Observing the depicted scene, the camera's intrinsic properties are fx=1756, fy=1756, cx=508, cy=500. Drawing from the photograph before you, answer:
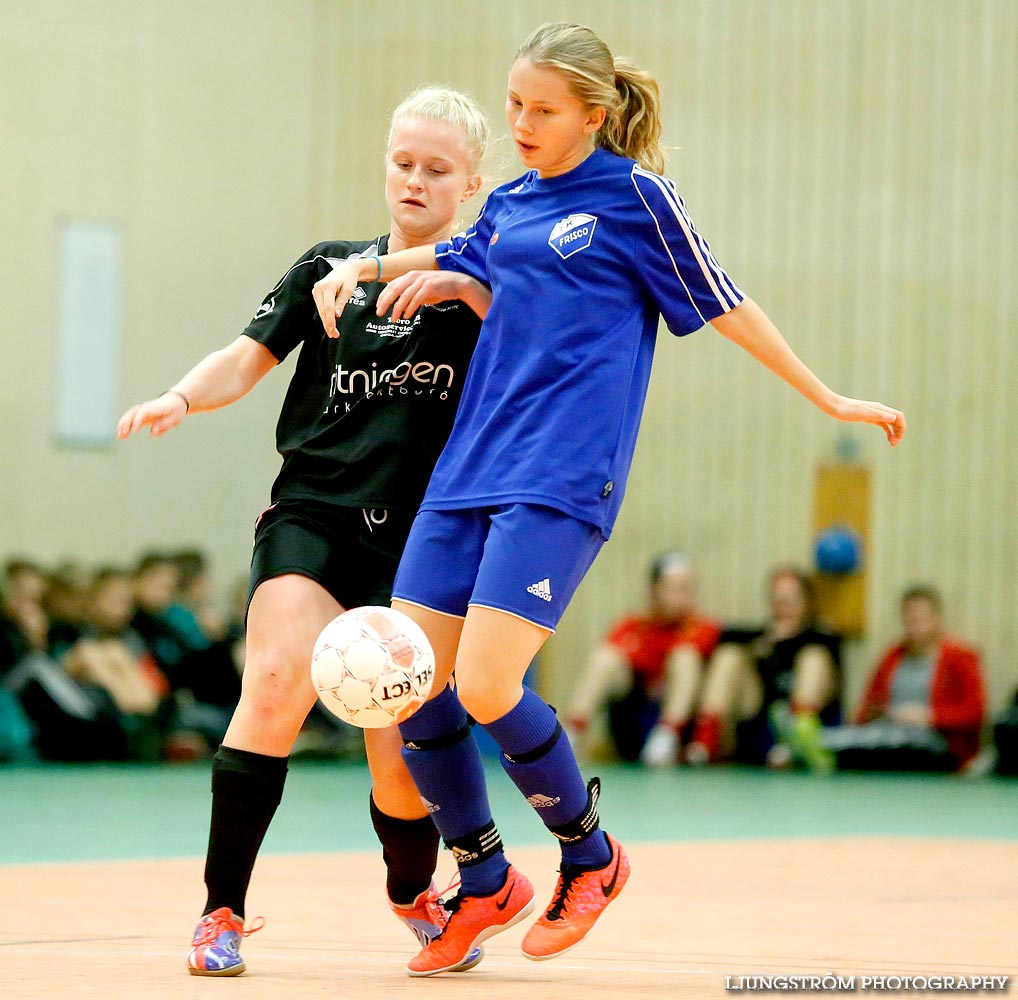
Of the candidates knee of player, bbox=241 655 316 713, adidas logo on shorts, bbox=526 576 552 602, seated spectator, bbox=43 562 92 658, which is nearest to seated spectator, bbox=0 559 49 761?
seated spectator, bbox=43 562 92 658

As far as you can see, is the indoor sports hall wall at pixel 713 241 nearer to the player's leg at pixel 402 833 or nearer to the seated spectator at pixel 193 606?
the seated spectator at pixel 193 606

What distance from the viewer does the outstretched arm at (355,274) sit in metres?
4.11

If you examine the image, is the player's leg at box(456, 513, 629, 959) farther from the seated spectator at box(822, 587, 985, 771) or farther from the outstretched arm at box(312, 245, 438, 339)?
the seated spectator at box(822, 587, 985, 771)

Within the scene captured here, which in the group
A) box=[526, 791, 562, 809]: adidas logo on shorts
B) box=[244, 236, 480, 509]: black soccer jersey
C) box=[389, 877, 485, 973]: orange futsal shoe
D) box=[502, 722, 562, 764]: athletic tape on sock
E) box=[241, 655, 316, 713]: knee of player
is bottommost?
box=[389, 877, 485, 973]: orange futsal shoe


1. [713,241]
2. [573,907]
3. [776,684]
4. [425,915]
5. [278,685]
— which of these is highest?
[713,241]

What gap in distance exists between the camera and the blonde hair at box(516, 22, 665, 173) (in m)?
4.13

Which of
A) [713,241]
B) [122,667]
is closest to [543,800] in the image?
[122,667]

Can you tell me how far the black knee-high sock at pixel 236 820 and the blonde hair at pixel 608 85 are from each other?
1.74 metres

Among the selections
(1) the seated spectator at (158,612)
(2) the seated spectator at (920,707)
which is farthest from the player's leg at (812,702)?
(1) the seated spectator at (158,612)

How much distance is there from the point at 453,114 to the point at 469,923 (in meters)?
2.04

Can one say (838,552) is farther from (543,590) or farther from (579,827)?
(543,590)

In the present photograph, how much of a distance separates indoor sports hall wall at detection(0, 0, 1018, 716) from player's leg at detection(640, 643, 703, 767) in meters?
1.62

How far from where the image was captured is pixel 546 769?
4.11 m

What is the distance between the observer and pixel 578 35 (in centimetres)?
418
